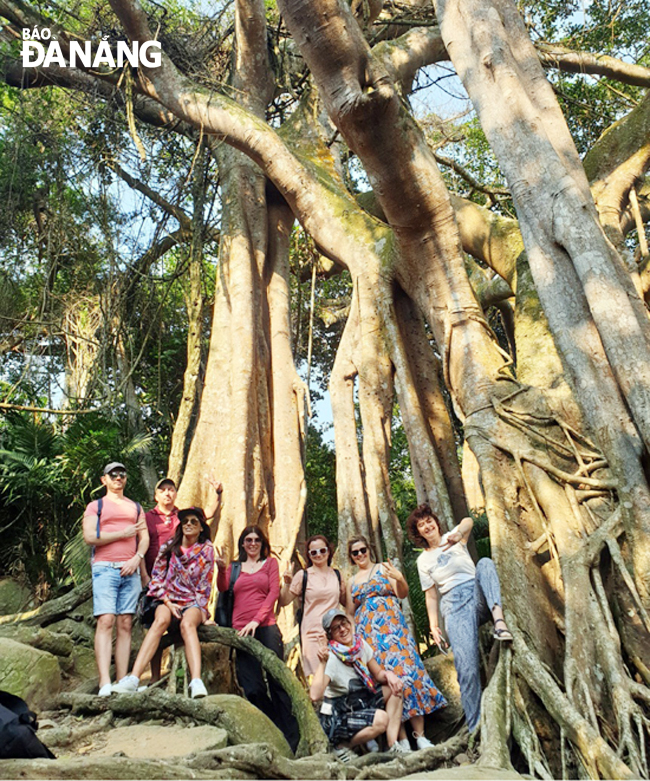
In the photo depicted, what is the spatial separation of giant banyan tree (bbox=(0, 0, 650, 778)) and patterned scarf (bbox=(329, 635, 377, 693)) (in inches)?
26.4

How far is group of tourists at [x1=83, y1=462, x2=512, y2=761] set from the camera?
4.07 meters

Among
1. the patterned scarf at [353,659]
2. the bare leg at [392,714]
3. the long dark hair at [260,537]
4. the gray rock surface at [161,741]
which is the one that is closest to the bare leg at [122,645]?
the gray rock surface at [161,741]

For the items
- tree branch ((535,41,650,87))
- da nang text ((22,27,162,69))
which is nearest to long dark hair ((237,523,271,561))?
da nang text ((22,27,162,69))

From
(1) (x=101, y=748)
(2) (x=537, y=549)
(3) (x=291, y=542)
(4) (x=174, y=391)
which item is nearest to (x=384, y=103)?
(2) (x=537, y=549)

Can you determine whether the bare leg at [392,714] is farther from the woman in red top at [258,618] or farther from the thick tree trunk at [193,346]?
the thick tree trunk at [193,346]

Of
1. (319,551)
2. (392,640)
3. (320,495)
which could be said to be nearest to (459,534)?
(392,640)

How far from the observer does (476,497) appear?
7.45 metres

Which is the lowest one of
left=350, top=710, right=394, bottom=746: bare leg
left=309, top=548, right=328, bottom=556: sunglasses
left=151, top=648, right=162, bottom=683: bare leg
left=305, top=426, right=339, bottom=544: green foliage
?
left=350, top=710, right=394, bottom=746: bare leg

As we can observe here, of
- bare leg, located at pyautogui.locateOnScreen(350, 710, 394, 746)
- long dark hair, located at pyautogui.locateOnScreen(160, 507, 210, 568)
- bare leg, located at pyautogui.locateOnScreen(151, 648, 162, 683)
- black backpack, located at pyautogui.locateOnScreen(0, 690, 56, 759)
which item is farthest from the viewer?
bare leg, located at pyautogui.locateOnScreen(151, 648, 162, 683)

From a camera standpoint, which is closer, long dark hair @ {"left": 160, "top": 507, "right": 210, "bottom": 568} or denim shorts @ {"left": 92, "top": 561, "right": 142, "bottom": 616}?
denim shorts @ {"left": 92, "top": 561, "right": 142, "bottom": 616}

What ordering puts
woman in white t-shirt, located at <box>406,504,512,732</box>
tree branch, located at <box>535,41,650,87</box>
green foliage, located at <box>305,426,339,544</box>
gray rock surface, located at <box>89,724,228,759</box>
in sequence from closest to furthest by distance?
gray rock surface, located at <box>89,724,228,759</box> < woman in white t-shirt, located at <box>406,504,512,732</box> < tree branch, located at <box>535,41,650,87</box> < green foliage, located at <box>305,426,339,544</box>

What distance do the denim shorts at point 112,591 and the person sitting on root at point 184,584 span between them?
0.13 m

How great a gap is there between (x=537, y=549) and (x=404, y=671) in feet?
4.12

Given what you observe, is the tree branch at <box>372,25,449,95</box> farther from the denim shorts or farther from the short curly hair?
the denim shorts
